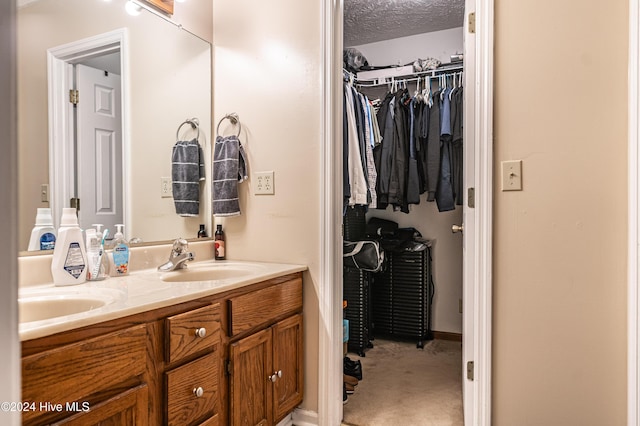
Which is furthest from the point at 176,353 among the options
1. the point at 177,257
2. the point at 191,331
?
the point at 177,257

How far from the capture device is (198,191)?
215 cm

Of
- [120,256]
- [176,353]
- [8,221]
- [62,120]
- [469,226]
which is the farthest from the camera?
[469,226]

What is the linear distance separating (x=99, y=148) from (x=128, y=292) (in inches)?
28.0

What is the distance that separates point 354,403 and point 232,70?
1911 millimetres

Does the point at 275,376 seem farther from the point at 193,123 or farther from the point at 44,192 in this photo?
the point at 193,123

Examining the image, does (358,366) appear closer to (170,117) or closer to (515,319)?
(515,319)

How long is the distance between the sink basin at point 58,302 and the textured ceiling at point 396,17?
266 cm

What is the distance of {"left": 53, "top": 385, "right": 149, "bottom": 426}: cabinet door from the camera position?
3.11 feet

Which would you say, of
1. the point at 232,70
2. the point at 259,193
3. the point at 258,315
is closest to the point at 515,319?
the point at 258,315

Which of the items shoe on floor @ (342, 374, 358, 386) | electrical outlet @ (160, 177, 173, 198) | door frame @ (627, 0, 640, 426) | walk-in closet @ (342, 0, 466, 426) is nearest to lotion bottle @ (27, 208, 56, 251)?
electrical outlet @ (160, 177, 173, 198)

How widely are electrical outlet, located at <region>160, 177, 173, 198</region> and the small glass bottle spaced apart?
31 centimetres

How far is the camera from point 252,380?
1574mm

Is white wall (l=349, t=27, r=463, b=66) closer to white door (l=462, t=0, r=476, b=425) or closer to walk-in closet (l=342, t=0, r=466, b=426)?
walk-in closet (l=342, t=0, r=466, b=426)

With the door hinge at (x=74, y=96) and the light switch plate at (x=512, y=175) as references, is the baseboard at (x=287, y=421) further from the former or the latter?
the door hinge at (x=74, y=96)
